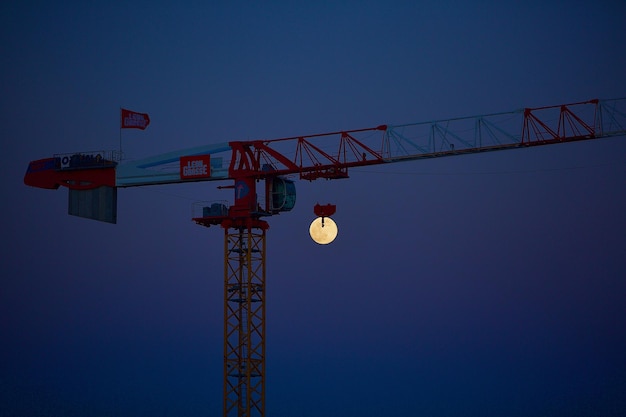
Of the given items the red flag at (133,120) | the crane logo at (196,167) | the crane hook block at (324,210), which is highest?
the red flag at (133,120)

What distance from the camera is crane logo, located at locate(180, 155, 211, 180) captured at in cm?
7394

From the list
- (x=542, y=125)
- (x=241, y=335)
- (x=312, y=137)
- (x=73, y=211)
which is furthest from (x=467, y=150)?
(x=73, y=211)

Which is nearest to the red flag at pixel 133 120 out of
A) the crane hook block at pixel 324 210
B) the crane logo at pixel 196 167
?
the crane logo at pixel 196 167

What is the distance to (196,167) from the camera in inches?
2921

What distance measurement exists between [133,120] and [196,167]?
7.47 m

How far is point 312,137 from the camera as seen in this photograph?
235ft

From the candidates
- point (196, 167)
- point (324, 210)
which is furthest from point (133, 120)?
point (324, 210)

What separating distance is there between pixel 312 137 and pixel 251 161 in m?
5.64

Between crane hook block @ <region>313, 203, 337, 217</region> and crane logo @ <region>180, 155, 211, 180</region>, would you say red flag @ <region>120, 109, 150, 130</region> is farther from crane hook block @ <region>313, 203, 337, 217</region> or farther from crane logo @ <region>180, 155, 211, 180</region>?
crane hook block @ <region>313, 203, 337, 217</region>

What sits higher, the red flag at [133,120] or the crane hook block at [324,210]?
the red flag at [133,120]

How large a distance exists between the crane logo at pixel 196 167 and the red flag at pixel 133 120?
5.79 meters

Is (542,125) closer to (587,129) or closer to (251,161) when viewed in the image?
(587,129)

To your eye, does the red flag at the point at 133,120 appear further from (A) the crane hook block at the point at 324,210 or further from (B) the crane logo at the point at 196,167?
(A) the crane hook block at the point at 324,210

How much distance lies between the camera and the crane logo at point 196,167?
73938 mm
